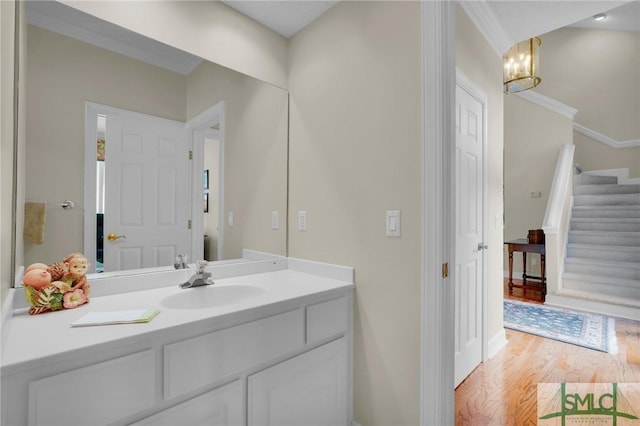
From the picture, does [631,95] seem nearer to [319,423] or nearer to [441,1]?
[441,1]

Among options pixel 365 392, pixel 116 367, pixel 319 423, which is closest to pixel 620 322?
pixel 365 392

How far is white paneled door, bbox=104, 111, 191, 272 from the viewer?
1.49 metres

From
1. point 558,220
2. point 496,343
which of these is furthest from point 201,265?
point 558,220

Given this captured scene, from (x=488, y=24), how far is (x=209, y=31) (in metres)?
1.98

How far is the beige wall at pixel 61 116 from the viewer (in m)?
1.27

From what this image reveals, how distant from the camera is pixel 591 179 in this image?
5.61 metres

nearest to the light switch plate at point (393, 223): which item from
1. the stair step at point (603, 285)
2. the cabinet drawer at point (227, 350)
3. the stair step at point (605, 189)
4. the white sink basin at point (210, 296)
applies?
the cabinet drawer at point (227, 350)

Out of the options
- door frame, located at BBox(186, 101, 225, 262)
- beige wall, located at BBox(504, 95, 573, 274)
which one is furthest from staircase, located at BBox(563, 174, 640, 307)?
door frame, located at BBox(186, 101, 225, 262)

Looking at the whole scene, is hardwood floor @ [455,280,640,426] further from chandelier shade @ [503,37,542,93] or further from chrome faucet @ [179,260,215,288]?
chandelier shade @ [503,37,542,93]

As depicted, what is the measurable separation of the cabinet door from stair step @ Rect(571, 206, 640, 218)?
539 cm

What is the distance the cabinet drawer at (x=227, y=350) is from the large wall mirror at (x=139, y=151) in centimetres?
66

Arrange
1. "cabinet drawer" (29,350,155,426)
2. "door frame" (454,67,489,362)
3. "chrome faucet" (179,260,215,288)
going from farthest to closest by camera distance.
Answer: "door frame" (454,67,489,362)
"chrome faucet" (179,260,215,288)
"cabinet drawer" (29,350,155,426)

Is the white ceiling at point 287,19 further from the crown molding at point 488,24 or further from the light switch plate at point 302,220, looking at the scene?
the light switch plate at point 302,220

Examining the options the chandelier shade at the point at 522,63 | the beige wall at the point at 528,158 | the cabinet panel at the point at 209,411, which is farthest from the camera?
the beige wall at the point at 528,158
